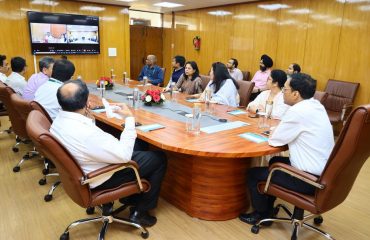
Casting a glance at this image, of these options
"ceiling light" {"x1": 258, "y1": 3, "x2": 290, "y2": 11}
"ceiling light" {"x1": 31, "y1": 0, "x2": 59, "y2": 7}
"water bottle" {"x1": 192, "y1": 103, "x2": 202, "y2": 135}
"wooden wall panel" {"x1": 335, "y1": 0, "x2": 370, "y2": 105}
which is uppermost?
"ceiling light" {"x1": 31, "y1": 0, "x2": 59, "y2": 7}

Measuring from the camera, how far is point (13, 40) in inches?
253

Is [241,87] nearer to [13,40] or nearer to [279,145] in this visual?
[279,145]

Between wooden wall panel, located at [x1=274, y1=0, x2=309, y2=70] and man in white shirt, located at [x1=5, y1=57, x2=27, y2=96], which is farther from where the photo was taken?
wooden wall panel, located at [x1=274, y1=0, x2=309, y2=70]

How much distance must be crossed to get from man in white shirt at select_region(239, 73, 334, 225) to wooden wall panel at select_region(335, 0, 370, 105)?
3436mm

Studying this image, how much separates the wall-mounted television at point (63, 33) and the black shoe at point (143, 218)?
227 inches

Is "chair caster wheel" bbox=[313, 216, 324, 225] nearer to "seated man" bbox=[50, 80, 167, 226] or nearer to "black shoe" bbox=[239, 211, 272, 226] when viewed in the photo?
"black shoe" bbox=[239, 211, 272, 226]

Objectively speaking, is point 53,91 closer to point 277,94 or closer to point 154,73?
point 277,94

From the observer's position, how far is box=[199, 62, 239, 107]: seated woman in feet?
12.3

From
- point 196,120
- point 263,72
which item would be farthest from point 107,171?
point 263,72

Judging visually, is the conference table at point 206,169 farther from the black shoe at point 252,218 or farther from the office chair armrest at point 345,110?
the office chair armrest at point 345,110

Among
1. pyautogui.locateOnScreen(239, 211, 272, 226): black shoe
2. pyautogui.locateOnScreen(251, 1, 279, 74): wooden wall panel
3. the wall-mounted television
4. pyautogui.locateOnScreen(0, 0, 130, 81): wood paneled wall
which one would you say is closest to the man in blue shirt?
pyautogui.locateOnScreen(0, 0, 130, 81): wood paneled wall

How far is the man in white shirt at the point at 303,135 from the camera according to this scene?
1.96 metres

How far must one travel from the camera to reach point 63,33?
6973mm

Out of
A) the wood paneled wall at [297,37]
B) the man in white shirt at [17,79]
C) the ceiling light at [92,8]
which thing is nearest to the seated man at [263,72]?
the wood paneled wall at [297,37]
